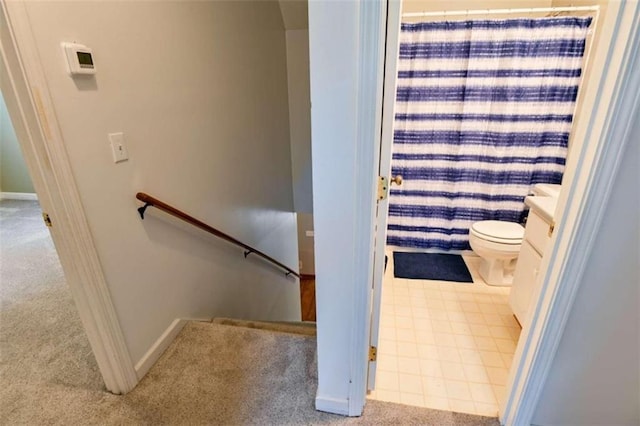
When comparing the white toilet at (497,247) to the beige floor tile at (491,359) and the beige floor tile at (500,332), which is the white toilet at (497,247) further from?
the beige floor tile at (491,359)

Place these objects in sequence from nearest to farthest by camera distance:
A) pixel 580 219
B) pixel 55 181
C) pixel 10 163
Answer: pixel 580 219 < pixel 55 181 < pixel 10 163

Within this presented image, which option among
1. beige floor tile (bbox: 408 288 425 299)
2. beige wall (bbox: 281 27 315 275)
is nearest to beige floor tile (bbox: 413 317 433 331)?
beige floor tile (bbox: 408 288 425 299)

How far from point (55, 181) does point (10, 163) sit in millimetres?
4186

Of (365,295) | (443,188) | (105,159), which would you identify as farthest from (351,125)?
(443,188)

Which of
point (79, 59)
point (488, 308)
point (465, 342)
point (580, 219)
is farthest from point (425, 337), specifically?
point (79, 59)

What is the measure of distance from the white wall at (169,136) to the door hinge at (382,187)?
1.06 metres

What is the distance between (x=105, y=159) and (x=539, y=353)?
176cm

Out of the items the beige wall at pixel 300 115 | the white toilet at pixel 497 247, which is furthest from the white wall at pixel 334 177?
the beige wall at pixel 300 115

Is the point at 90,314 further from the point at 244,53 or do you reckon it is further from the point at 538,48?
the point at 538,48

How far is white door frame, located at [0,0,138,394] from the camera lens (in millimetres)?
952

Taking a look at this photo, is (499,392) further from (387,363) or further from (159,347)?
(159,347)

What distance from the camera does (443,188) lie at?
2.62 metres

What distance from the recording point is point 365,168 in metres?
0.96

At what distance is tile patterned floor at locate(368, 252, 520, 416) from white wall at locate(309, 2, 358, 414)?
0.40 m
